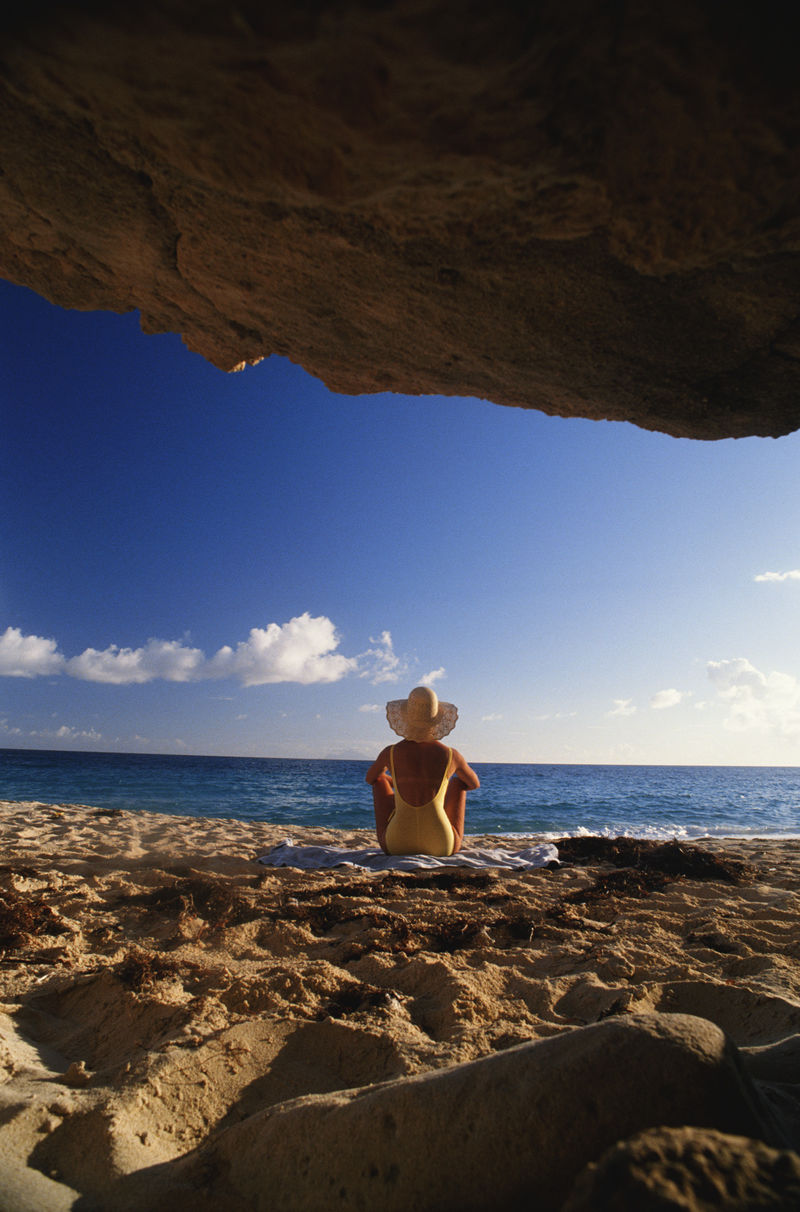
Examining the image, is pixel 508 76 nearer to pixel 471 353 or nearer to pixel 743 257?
pixel 743 257

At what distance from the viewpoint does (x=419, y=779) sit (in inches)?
223

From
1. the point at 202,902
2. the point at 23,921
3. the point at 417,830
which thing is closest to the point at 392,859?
the point at 417,830

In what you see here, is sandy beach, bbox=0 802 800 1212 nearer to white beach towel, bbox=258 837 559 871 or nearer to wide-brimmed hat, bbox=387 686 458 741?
white beach towel, bbox=258 837 559 871

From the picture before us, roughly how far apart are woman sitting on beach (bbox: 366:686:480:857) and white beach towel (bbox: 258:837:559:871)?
0.17m

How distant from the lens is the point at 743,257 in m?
1.86

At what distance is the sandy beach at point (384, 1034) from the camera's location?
110 cm

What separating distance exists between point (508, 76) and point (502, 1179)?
2.39 meters

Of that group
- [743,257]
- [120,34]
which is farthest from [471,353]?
[120,34]

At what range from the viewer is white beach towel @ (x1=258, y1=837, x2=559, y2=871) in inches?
212

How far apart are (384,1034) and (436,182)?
2864mm

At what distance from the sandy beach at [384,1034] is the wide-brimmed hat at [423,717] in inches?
58.0

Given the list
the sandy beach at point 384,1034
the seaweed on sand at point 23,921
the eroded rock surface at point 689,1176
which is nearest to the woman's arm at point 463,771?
the sandy beach at point 384,1034

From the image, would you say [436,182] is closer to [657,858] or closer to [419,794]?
[419,794]

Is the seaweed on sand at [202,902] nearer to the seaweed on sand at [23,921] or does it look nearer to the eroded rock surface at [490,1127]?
the seaweed on sand at [23,921]
